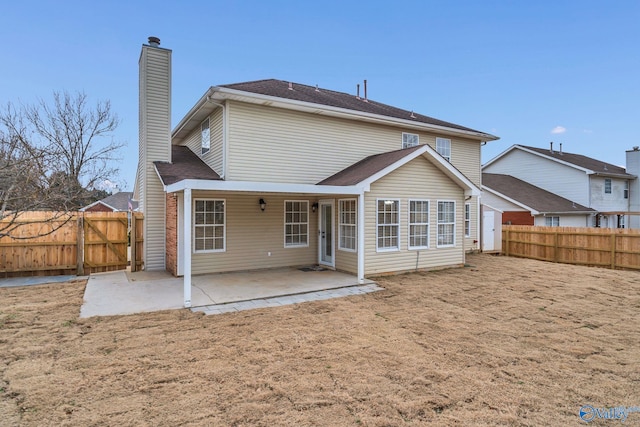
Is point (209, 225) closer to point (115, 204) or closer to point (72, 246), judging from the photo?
point (72, 246)

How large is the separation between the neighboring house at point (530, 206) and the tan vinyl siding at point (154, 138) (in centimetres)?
1675

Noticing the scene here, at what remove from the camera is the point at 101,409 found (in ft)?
10.7

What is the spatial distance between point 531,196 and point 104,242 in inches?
877

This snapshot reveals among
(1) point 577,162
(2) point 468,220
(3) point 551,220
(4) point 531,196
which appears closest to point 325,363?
(2) point 468,220

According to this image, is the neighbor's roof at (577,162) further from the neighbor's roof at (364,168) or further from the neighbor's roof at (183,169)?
the neighbor's roof at (183,169)

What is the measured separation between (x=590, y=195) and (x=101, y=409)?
87.0 feet

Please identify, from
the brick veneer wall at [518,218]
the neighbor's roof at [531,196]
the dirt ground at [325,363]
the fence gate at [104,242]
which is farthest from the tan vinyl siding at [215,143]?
the brick veneer wall at [518,218]

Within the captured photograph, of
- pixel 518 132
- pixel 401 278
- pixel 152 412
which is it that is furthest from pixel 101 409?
pixel 518 132

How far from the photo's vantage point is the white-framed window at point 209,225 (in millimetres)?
9711

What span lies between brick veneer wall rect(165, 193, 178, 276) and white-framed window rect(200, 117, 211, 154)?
209 centimetres

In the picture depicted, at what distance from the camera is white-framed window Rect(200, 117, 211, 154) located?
36.5 ft

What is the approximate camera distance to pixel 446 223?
1114cm

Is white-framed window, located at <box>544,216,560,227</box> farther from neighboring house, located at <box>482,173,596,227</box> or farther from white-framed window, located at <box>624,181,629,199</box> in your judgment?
white-framed window, located at <box>624,181,629,199</box>

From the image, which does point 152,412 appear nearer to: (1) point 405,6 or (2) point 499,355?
(2) point 499,355
